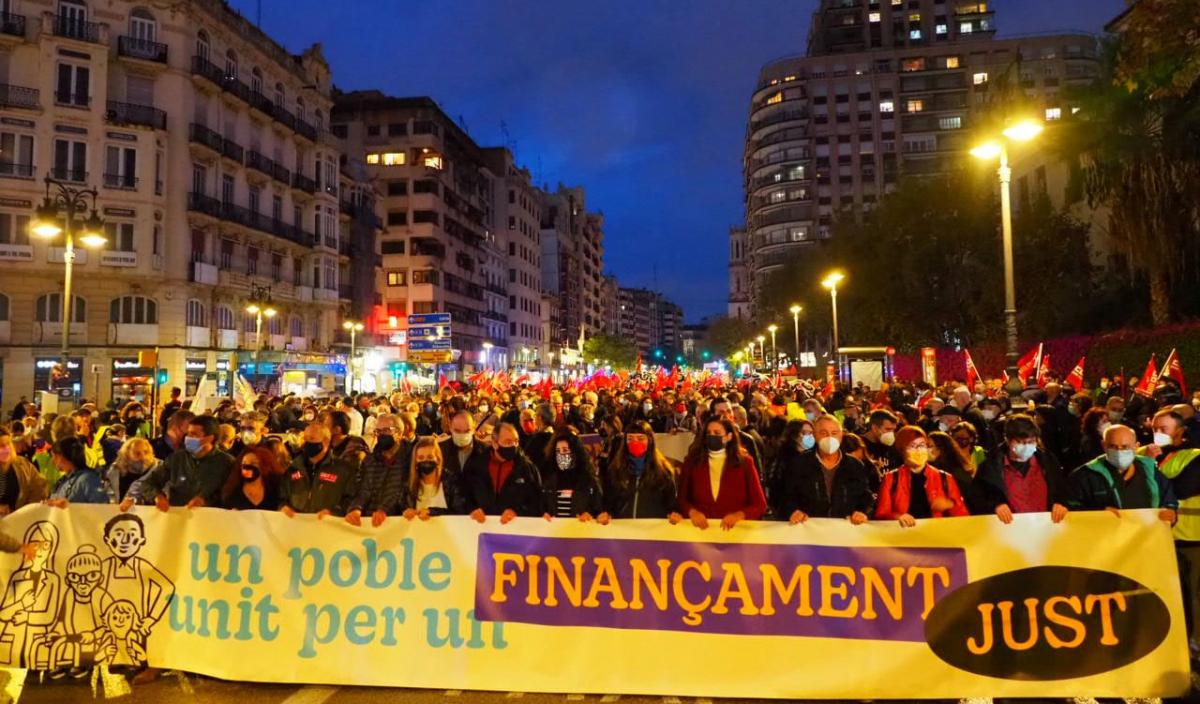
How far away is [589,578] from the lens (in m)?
5.27

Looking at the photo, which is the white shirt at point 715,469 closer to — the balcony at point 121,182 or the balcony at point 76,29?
the balcony at point 121,182

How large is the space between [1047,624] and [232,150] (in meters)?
42.8

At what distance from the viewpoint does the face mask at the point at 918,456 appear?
566cm

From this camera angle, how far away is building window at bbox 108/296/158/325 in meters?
35.7

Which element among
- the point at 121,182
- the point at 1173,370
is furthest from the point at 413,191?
the point at 1173,370

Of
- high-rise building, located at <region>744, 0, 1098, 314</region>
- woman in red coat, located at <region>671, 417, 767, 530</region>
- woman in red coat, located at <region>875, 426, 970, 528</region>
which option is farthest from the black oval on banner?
high-rise building, located at <region>744, 0, 1098, 314</region>

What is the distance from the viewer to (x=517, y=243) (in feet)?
301

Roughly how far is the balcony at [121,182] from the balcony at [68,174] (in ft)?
2.70

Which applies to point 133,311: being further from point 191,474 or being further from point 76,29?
point 191,474

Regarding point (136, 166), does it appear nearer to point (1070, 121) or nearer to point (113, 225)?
point (113, 225)

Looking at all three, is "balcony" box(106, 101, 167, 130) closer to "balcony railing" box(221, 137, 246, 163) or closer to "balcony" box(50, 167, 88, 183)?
"balcony" box(50, 167, 88, 183)

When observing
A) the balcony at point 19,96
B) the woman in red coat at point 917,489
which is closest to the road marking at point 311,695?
the woman in red coat at point 917,489

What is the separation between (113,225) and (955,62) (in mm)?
104408

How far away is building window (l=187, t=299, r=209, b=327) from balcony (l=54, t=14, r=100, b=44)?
11.9 meters
